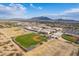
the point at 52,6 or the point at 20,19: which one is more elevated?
the point at 52,6

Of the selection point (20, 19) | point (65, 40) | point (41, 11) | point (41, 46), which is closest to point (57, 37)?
point (65, 40)

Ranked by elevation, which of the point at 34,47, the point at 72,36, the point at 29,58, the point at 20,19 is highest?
the point at 20,19

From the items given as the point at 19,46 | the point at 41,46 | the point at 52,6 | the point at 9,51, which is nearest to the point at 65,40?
the point at 41,46

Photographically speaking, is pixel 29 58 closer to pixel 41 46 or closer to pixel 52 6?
pixel 41 46

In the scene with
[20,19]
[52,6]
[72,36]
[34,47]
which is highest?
[52,6]

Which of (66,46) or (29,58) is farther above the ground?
(66,46)

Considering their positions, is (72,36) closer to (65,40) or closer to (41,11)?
(65,40)
